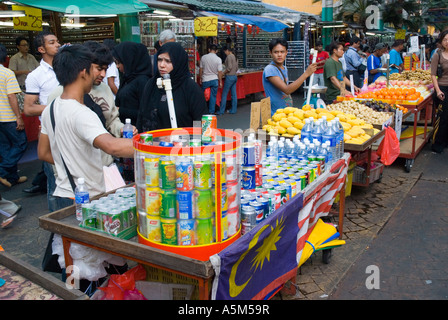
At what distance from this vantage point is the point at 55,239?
281 cm

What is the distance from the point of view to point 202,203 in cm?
216

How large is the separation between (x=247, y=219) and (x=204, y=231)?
37 centimetres

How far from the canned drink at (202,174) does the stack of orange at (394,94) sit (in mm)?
6406

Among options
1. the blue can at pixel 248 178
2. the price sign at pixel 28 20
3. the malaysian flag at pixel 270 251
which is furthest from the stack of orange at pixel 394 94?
the price sign at pixel 28 20

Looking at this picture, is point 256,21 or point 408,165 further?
point 256,21

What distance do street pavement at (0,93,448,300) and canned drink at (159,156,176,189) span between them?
73.3 inches

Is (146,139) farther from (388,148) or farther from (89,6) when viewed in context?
(89,6)

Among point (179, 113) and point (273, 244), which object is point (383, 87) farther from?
point (273, 244)

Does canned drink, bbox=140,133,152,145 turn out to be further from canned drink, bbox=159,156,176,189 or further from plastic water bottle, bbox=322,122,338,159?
plastic water bottle, bbox=322,122,338,159

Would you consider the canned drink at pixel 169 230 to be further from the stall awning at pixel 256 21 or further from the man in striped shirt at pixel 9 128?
the stall awning at pixel 256 21

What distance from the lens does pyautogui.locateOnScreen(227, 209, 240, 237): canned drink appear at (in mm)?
2291

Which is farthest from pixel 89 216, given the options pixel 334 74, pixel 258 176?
pixel 334 74

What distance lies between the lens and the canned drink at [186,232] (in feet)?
7.09

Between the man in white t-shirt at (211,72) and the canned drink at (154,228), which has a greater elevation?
the man in white t-shirt at (211,72)
